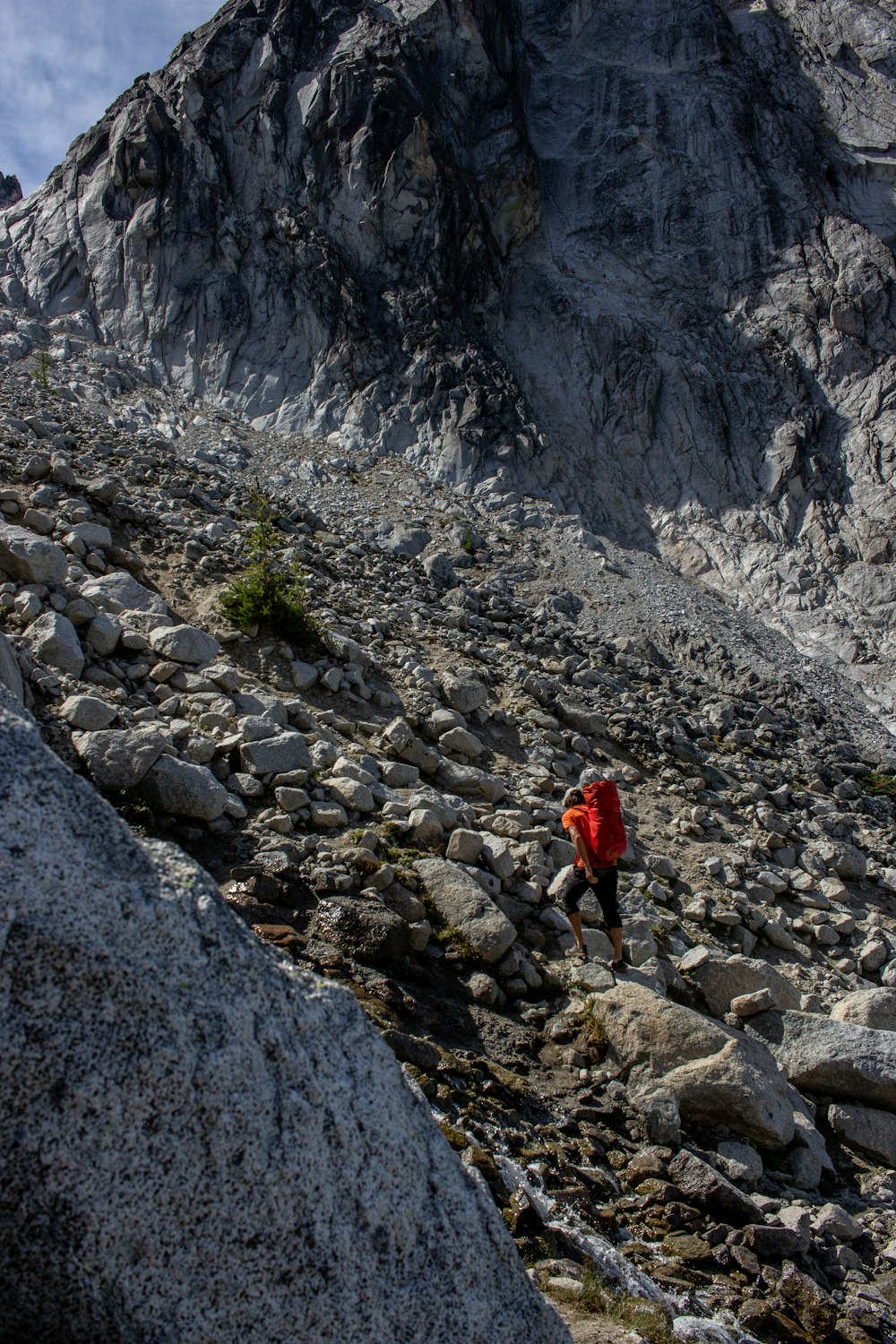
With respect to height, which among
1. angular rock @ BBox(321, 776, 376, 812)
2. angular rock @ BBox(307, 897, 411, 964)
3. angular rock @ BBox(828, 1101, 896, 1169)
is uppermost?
angular rock @ BBox(321, 776, 376, 812)

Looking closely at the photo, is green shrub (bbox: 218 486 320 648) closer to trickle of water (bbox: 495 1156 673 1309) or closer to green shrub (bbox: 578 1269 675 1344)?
trickle of water (bbox: 495 1156 673 1309)

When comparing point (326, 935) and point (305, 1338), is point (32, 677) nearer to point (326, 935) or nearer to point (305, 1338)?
point (326, 935)

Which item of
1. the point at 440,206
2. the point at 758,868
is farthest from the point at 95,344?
the point at 758,868

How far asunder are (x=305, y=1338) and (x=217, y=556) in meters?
9.83

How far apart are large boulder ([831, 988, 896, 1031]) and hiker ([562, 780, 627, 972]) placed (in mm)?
2000

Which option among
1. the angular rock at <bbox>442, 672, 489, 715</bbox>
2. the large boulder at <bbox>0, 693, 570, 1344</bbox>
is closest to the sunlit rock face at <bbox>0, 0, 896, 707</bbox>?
the angular rock at <bbox>442, 672, 489, 715</bbox>

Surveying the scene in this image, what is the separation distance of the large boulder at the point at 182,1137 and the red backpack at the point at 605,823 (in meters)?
4.31

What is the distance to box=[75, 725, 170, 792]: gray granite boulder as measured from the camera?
556 centimetres

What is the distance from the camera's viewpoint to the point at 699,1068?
16.3 feet

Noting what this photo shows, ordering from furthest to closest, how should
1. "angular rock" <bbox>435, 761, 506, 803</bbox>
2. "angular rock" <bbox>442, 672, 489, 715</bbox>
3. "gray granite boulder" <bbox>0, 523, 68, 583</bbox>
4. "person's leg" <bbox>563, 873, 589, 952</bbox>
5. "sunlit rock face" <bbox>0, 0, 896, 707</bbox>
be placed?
"sunlit rock face" <bbox>0, 0, 896, 707</bbox> → "angular rock" <bbox>442, 672, 489, 715</bbox> → "angular rock" <bbox>435, 761, 506, 803</bbox> → "gray granite boulder" <bbox>0, 523, 68, 583</bbox> → "person's leg" <bbox>563, 873, 589, 952</bbox>

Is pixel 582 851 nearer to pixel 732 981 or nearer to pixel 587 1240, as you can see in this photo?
pixel 732 981

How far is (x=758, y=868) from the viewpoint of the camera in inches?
363

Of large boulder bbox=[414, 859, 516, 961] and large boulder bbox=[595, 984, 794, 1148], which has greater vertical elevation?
large boulder bbox=[414, 859, 516, 961]

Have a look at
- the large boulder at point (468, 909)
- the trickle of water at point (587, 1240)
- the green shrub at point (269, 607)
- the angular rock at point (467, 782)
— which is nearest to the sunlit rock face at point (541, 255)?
the green shrub at point (269, 607)
